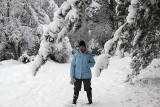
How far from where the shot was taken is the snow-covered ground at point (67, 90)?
675 centimetres

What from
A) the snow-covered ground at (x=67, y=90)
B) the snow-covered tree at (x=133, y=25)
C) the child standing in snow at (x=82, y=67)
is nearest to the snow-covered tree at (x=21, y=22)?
the snow-covered ground at (x=67, y=90)

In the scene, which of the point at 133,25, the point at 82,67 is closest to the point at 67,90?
the point at 82,67

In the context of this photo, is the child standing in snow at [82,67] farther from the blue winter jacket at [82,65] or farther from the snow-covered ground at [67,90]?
the snow-covered ground at [67,90]

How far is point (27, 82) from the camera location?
9.34m

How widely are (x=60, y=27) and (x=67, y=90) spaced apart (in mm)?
5264

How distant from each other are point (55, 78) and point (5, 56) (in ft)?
28.9

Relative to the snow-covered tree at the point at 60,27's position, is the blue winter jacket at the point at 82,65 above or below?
below

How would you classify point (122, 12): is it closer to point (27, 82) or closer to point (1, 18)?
point (27, 82)

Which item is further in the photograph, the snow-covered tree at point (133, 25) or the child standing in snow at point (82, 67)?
the child standing in snow at point (82, 67)

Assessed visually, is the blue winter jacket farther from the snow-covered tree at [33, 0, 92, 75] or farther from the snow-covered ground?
the snow-covered tree at [33, 0, 92, 75]

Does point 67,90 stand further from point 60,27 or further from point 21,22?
point 21,22

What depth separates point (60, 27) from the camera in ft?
10.1

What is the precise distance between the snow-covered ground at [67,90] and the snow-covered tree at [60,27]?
12.0ft

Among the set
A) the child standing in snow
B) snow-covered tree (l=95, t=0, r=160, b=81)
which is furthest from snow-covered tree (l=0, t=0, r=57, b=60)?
snow-covered tree (l=95, t=0, r=160, b=81)
